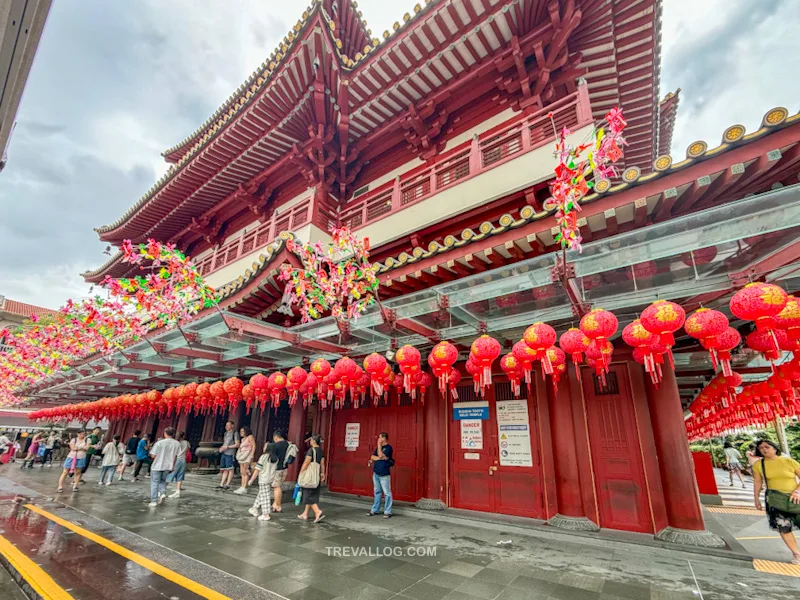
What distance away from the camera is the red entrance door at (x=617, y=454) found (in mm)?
6340

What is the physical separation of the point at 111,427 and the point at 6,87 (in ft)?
81.2

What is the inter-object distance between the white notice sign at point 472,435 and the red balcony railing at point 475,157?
17.9 feet

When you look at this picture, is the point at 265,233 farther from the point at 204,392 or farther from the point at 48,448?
the point at 48,448

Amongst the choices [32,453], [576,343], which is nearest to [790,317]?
[576,343]

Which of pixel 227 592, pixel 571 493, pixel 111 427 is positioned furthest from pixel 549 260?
pixel 111 427

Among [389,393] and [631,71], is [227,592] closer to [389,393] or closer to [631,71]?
[389,393]

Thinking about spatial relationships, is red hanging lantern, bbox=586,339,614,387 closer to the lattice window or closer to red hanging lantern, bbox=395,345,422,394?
red hanging lantern, bbox=395,345,422,394

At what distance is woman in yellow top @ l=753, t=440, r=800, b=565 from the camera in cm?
504

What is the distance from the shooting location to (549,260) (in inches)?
Answer: 187

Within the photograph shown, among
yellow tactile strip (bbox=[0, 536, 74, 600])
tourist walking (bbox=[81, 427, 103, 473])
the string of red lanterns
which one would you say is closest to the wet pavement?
yellow tactile strip (bbox=[0, 536, 74, 600])

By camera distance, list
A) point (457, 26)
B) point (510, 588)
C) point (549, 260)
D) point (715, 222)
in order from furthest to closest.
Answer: point (457, 26)
point (549, 260)
point (510, 588)
point (715, 222)

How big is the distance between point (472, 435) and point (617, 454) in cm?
288

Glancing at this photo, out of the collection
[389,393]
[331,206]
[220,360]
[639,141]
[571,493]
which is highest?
[639,141]

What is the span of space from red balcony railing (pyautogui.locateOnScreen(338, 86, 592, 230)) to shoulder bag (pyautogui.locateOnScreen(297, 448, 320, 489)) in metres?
5.82
